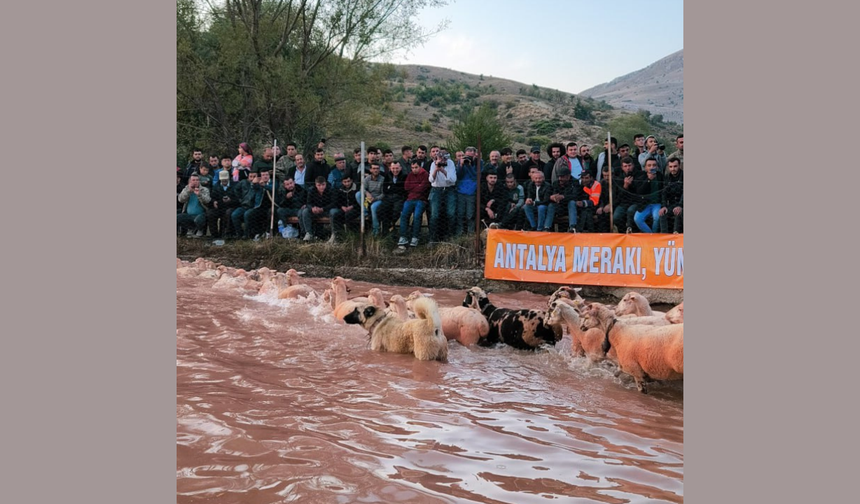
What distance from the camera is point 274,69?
23.6m

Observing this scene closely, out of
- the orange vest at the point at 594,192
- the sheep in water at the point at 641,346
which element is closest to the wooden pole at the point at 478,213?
the orange vest at the point at 594,192

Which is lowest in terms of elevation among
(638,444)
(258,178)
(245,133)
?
(638,444)

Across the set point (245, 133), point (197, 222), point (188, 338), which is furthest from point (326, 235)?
point (245, 133)

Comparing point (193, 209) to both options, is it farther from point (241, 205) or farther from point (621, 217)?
point (621, 217)

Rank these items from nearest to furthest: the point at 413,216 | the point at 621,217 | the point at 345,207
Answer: the point at 621,217
the point at 413,216
the point at 345,207

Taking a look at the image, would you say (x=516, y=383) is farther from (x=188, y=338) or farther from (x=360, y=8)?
(x=360, y=8)

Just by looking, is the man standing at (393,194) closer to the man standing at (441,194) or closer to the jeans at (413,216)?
the jeans at (413,216)

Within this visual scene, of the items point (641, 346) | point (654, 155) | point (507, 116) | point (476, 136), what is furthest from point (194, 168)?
point (507, 116)

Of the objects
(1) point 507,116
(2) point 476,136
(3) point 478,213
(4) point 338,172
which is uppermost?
(1) point 507,116

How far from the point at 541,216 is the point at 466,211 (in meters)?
1.73

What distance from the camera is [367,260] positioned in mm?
15031

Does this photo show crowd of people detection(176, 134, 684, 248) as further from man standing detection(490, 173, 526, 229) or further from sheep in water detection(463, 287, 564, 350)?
sheep in water detection(463, 287, 564, 350)

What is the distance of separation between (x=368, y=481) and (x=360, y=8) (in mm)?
23104

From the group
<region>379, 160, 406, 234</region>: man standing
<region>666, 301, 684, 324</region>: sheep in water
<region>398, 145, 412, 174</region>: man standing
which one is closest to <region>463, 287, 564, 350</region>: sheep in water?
<region>666, 301, 684, 324</region>: sheep in water
